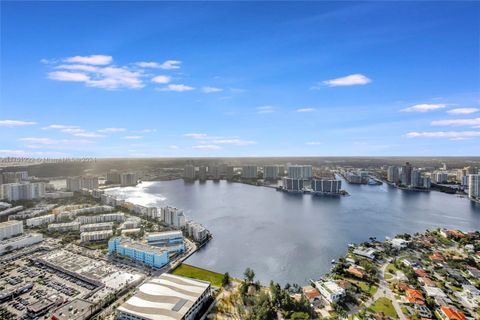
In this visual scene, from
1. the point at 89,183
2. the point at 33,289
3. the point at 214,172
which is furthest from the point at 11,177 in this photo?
the point at 33,289

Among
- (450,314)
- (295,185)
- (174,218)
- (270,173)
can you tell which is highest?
(270,173)

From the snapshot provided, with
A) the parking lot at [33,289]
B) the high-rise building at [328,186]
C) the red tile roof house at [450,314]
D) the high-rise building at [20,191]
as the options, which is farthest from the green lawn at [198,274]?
the high-rise building at [328,186]

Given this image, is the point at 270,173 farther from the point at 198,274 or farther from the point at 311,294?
the point at 311,294

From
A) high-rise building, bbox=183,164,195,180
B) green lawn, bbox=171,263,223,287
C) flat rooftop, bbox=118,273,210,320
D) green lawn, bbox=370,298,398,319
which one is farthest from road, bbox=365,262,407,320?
high-rise building, bbox=183,164,195,180

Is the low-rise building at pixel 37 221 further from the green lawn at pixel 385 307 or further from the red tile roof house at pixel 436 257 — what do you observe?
the red tile roof house at pixel 436 257

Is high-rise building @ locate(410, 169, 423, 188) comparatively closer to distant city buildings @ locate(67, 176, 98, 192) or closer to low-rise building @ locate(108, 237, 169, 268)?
low-rise building @ locate(108, 237, 169, 268)

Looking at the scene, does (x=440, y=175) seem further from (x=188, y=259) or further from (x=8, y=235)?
(x=8, y=235)

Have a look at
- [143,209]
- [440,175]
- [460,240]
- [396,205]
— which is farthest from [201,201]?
[440,175]
